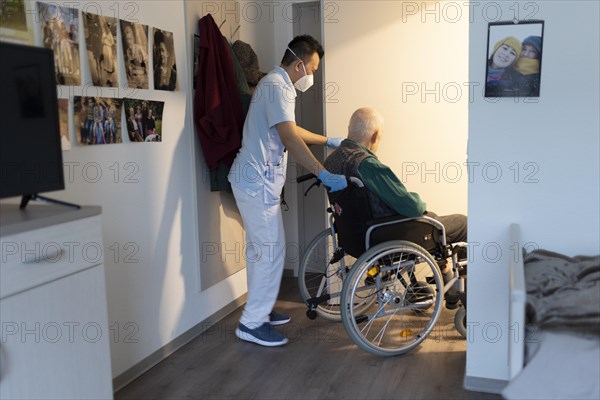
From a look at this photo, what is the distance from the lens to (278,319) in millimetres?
3219

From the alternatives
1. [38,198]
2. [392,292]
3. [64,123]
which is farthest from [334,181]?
[38,198]

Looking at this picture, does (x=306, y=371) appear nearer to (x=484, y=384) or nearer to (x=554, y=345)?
(x=484, y=384)

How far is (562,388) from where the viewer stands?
1443 millimetres

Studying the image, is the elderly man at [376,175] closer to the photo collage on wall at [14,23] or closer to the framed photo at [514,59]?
the framed photo at [514,59]

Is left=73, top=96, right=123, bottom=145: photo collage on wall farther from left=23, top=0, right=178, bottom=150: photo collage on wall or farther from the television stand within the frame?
the television stand

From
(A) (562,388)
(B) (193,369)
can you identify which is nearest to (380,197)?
(B) (193,369)

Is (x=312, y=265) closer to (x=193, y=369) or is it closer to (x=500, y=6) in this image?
(x=193, y=369)

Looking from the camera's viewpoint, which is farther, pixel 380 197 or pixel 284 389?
pixel 380 197

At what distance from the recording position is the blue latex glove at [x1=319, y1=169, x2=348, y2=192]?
8.86ft

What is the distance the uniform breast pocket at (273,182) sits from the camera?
9.49 feet

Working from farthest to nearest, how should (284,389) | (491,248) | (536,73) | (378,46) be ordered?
(378,46)
(284,389)
(491,248)
(536,73)

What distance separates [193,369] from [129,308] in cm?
42

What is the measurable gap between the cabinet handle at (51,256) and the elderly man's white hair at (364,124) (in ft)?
5.89

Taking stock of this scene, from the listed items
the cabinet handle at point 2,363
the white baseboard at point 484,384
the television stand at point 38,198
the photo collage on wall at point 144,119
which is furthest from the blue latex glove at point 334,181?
the cabinet handle at point 2,363
